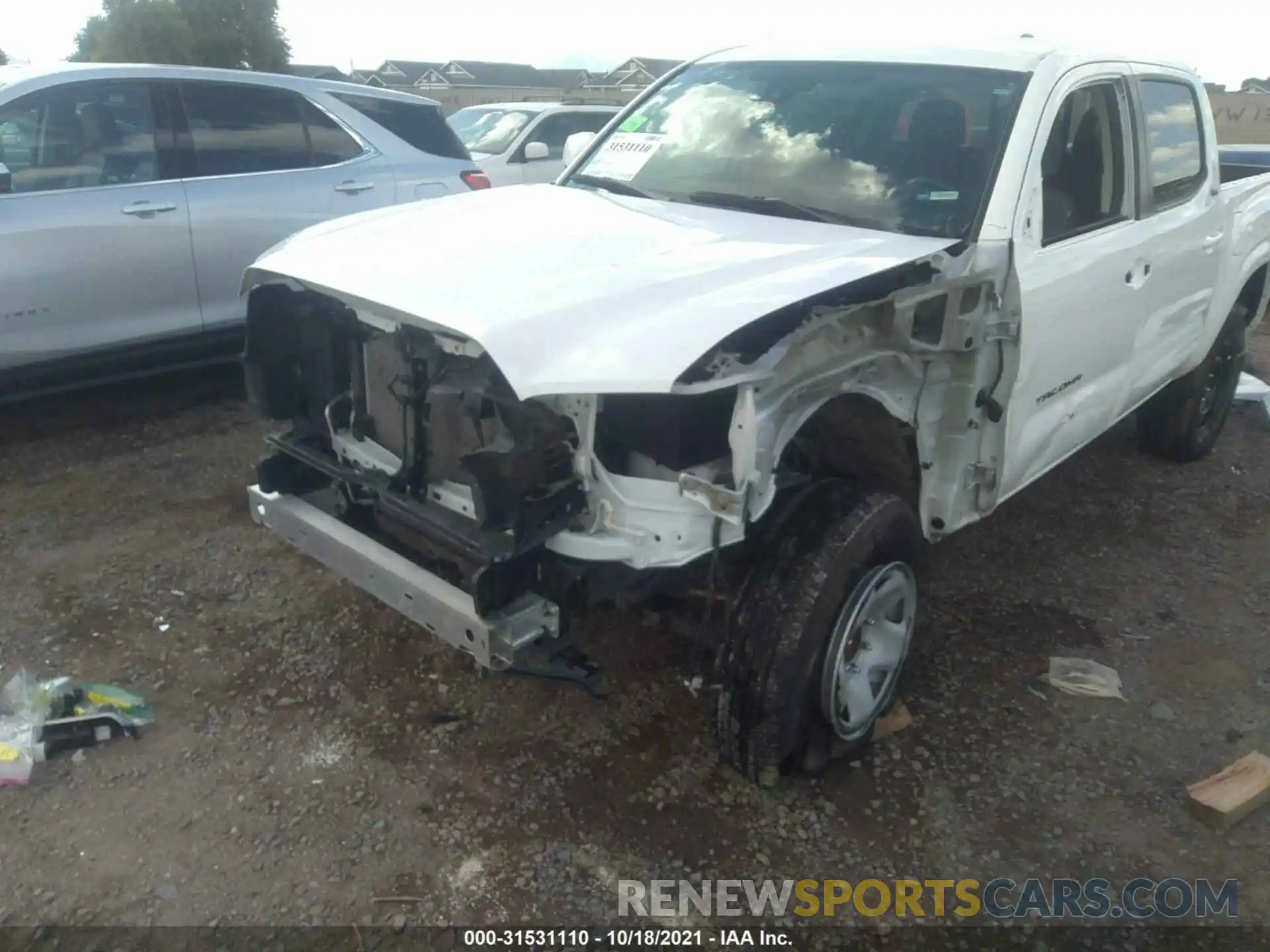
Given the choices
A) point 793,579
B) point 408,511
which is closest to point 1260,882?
point 793,579

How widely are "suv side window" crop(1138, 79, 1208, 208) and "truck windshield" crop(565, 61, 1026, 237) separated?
944mm

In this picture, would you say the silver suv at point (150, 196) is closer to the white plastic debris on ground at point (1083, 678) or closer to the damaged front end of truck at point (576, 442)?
the damaged front end of truck at point (576, 442)

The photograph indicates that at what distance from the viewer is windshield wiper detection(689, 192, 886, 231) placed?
10.6ft

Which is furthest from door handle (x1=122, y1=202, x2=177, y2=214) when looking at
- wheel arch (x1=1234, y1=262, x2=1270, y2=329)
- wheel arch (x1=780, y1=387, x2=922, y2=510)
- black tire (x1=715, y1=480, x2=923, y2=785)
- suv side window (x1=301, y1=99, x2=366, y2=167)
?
wheel arch (x1=1234, y1=262, x2=1270, y2=329)

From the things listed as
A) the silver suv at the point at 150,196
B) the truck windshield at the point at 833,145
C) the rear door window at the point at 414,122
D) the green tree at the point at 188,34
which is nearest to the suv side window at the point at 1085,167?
the truck windshield at the point at 833,145

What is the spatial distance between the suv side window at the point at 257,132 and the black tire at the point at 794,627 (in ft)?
13.2

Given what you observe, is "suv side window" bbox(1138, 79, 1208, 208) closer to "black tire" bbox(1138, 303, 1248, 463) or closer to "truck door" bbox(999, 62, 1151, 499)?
"truck door" bbox(999, 62, 1151, 499)

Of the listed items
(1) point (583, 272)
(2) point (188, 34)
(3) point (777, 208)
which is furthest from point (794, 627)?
(2) point (188, 34)

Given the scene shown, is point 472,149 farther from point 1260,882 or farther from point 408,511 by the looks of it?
point 1260,882

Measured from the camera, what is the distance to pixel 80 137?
4.82m

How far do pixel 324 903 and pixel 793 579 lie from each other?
1.42 meters

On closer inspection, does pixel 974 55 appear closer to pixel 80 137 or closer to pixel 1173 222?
pixel 1173 222

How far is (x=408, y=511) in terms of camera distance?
2.76 m

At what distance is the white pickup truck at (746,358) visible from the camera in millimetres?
2445
